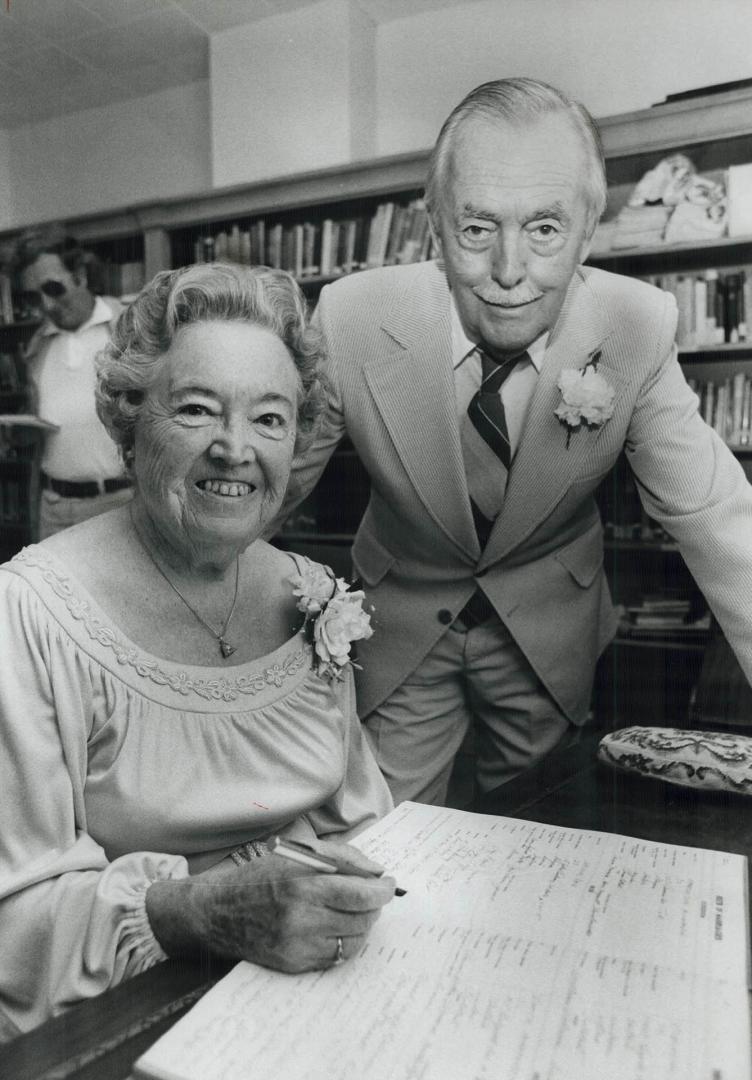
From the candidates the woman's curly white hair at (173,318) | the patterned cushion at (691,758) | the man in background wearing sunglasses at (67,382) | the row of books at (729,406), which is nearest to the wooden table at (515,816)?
the patterned cushion at (691,758)

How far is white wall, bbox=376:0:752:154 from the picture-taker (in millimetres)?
1323

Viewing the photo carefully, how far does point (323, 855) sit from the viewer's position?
2.43ft

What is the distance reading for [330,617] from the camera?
120 centimetres

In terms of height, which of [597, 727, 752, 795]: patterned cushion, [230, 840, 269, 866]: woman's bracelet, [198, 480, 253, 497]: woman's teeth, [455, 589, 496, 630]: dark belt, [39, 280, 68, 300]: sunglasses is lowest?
[230, 840, 269, 866]: woman's bracelet

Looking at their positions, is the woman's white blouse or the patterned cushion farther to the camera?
the patterned cushion

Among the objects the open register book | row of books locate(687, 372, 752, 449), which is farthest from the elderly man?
row of books locate(687, 372, 752, 449)

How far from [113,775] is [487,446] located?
32.6 inches

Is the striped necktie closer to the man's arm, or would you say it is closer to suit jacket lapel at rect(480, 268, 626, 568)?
suit jacket lapel at rect(480, 268, 626, 568)

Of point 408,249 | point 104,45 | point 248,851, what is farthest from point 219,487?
point 408,249

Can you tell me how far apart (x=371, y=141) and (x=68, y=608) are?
0.91 metres

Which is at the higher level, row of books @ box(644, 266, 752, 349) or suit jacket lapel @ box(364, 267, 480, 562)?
row of books @ box(644, 266, 752, 349)

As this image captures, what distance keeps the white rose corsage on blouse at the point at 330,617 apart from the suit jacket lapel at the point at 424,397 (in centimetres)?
37

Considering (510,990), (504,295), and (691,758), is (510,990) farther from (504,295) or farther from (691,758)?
(504,295)

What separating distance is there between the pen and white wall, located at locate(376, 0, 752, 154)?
104 cm
